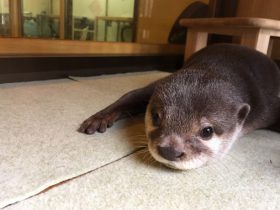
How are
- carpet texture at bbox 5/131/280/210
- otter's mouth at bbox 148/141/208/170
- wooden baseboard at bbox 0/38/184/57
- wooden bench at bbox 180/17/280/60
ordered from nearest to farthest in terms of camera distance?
carpet texture at bbox 5/131/280/210
otter's mouth at bbox 148/141/208/170
wooden bench at bbox 180/17/280/60
wooden baseboard at bbox 0/38/184/57

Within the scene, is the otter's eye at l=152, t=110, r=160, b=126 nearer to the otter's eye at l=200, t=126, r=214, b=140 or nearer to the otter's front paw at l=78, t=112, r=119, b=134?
the otter's eye at l=200, t=126, r=214, b=140

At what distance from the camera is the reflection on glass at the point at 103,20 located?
2703 mm

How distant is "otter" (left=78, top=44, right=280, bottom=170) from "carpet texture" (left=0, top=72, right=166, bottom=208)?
0.34 feet

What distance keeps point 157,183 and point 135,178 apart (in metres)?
0.07

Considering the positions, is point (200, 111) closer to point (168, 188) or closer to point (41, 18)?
point (168, 188)

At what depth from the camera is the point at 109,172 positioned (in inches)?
36.9

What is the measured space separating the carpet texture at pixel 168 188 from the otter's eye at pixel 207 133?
0.12 metres

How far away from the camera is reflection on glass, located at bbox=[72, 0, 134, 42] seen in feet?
8.87

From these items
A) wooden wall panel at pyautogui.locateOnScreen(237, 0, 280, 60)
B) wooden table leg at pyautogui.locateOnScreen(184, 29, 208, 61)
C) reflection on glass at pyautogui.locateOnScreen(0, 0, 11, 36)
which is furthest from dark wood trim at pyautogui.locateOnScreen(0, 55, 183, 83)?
wooden wall panel at pyautogui.locateOnScreen(237, 0, 280, 60)

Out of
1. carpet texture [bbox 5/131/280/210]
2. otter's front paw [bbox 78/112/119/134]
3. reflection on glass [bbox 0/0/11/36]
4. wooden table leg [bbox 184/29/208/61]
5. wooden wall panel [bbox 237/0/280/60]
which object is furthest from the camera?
wooden wall panel [bbox 237/0/280/60]

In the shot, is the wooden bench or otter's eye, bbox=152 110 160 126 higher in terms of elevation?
the wooden bench

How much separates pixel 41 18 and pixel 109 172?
186cm

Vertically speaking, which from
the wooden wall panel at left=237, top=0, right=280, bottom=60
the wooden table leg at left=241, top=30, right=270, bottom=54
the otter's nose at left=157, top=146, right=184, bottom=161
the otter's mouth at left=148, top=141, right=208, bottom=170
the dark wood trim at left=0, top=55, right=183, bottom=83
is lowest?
the dark wood trim at left=0, top=55, right=183, bottom=83

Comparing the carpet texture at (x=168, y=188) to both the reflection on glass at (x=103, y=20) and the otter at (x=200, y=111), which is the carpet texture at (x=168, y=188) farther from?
the reflection on glass at (x=103, y=20)
